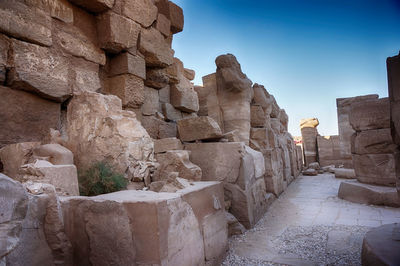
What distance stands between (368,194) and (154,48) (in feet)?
16.2

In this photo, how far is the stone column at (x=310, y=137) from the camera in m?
12.7

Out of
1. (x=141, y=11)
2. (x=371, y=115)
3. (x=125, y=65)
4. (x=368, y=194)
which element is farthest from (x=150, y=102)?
(x=371, y=115)

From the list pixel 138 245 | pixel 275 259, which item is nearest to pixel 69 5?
pixel 138 245

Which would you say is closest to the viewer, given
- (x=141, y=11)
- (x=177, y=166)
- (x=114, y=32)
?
(x=177, y=166)

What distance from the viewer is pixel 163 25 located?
501 cm

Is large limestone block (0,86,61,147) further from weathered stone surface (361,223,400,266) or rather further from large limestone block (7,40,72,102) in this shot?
weathered stone surface (361,223,400,266)

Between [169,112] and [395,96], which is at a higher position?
[169,112]

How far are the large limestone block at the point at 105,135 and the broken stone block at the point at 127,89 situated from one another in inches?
39.1

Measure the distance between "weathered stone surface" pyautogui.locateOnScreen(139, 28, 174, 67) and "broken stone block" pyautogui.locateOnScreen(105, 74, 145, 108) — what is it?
55 cm

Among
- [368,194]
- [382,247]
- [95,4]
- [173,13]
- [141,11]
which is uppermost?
[173,13]

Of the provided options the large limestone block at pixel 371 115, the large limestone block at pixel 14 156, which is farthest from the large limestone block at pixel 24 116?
the large limestone block at pixel 371 115

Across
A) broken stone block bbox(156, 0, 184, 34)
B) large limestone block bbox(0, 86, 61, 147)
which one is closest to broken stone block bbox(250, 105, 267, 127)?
broken stone block bbox(156, 0, 184, 34)

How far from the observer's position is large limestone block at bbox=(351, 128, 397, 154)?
5383 millimetres

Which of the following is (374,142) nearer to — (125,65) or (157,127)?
(157,127)
